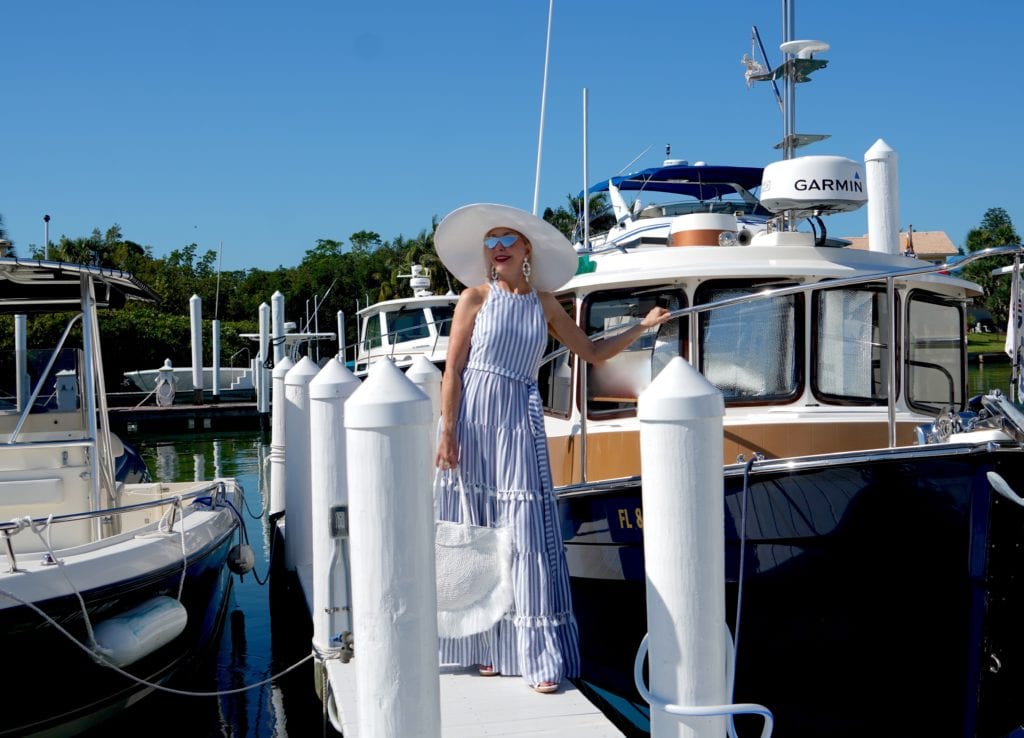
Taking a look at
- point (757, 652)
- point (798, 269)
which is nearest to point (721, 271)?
point (798, 269)

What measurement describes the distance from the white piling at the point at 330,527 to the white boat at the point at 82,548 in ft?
3.88

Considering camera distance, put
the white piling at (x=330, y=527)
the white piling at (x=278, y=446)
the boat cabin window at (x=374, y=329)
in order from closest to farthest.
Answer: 1. the white piling at (x=330, y=527)
2. the white piling at (x=278, y=446)
3. the boat cabin window at (x=374, y=329)

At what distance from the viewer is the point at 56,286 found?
7.32 meters

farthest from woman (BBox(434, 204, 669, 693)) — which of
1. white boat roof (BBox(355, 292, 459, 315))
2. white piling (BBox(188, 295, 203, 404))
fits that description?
white piling (BBox(188, 295, 203, 404))

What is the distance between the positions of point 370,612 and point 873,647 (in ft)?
7.50

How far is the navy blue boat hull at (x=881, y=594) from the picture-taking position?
3.97 m

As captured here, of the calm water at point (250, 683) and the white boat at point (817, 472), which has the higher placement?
the white boat at point (817, 472)

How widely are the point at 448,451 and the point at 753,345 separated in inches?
93.8

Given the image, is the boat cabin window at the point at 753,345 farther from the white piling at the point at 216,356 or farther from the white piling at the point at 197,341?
the white piling at the point at 216,356

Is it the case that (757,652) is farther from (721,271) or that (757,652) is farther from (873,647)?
(721,271)

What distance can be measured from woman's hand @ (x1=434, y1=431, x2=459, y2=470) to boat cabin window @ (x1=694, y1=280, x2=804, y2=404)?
7.09 ft

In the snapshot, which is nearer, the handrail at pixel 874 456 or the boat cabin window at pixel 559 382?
the handrail at pixel 874 456

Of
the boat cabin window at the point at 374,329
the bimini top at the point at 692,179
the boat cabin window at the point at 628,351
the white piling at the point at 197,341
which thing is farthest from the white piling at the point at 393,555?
the white piling at the point at 197,341

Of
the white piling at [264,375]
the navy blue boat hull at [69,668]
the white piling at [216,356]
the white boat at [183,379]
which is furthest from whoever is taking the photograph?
the white boat at [183,379]
